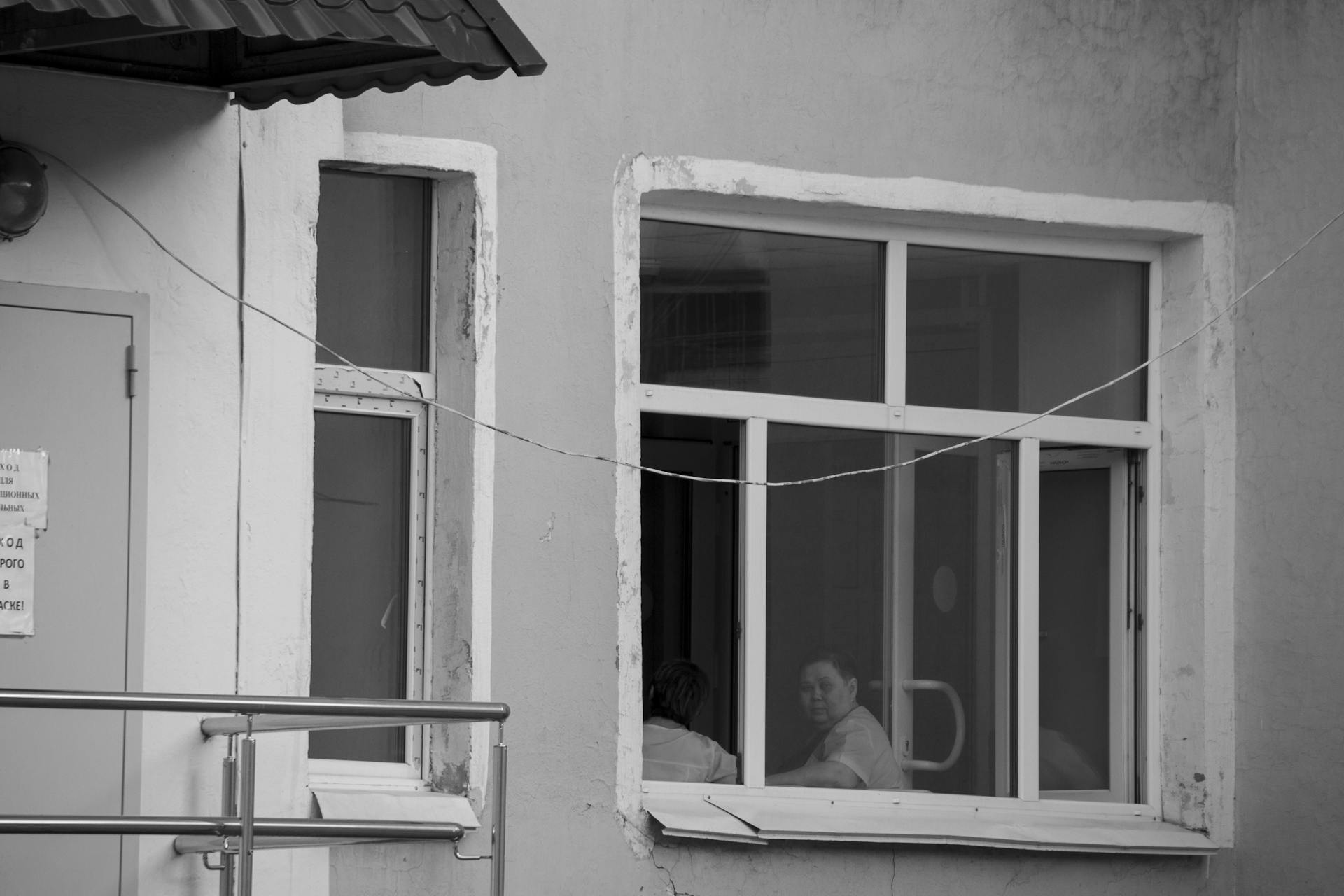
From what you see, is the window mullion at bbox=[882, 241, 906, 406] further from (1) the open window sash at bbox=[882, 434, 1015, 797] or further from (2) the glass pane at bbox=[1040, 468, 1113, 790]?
(2) the glass pane at bbox=[1040, 468, 1113, 790]

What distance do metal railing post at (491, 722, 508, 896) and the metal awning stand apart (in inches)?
62.2

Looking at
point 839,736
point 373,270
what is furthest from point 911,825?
point 373,270

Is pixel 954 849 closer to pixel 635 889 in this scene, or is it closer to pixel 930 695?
pixel 930 695

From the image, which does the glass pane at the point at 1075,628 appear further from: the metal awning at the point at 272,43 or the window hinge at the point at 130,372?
the window hinge at the point at 130,372

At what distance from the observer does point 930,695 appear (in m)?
6.25

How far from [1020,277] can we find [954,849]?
2.00m

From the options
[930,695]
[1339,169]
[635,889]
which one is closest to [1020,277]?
[1339,169]

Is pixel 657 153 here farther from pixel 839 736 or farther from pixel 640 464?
pixel 839 736

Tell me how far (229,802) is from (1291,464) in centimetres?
374

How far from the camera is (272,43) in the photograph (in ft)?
15.2

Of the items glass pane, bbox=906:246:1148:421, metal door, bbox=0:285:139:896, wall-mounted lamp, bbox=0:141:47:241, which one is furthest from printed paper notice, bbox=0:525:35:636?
glass pane, bbox=906:246:1148:421

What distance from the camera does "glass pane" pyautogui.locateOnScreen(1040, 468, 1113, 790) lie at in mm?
6469

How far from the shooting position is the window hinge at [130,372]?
473 cm

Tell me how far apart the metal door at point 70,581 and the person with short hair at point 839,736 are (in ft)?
7.34
